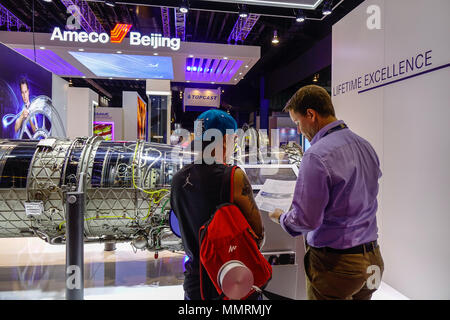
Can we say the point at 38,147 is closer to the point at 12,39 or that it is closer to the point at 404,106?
→ the point at 404,106

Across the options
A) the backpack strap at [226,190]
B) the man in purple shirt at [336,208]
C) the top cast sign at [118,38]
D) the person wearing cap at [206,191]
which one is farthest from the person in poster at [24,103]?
the man in purple shirt at [336,208]

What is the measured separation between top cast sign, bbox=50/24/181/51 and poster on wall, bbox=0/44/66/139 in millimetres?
943

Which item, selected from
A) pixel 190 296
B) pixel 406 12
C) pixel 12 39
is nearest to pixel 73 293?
pixel 190 296

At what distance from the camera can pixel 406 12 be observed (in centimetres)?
278

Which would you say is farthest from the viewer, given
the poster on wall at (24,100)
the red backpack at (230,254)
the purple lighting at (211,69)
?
the purple lighting at (211,69)

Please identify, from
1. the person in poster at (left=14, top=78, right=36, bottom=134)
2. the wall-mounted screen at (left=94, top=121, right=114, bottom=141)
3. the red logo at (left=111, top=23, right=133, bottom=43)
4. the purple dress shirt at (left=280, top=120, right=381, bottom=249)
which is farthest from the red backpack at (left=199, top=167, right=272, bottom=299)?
the wall-mounted screen at (left=94, top=121, right=114, bottom=141)

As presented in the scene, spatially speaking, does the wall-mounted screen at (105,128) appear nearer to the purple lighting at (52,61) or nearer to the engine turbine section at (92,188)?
the purple lighting at (52,61)

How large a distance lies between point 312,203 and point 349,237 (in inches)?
12.4

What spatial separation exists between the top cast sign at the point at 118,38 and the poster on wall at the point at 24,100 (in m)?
0.94

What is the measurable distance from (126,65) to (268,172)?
20.4 feet

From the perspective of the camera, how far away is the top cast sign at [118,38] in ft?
19.2

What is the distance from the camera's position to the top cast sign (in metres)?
5.84

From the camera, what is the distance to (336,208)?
4.72 ft

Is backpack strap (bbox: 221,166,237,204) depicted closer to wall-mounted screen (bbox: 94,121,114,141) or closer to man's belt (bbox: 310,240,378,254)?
man's belt (bbox: 310,240,378,254)
